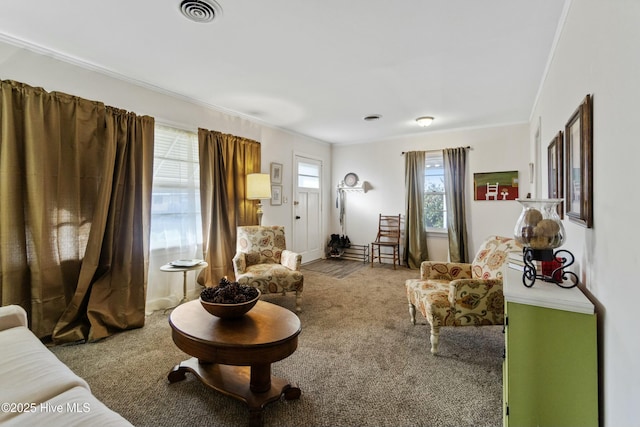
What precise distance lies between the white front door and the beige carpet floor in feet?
8.20

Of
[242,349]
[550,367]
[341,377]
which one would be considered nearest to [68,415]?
[242,349]

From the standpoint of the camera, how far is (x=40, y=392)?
43.5 inches

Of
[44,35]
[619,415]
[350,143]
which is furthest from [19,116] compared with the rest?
[350,143]

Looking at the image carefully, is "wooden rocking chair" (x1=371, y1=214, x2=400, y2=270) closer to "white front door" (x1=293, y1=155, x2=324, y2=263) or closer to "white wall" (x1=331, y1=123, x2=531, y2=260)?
"white wall" (x1=331, y1=123, x2=531, y2=260)

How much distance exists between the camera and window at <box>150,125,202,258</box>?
3.19 meters

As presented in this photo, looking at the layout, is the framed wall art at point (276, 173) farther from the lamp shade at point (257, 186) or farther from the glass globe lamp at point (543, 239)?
the glass globe lamp at point (543, 239)

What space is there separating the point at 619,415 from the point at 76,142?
11.8 ft

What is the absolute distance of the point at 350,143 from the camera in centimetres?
595

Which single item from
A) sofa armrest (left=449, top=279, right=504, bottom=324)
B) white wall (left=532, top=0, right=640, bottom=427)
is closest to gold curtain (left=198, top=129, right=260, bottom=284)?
sofa armrest (left=449, top=279, right=504, bottom=324)

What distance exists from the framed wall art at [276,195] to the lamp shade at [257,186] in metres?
0.76

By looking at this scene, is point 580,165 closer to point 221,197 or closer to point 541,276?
point 541,276

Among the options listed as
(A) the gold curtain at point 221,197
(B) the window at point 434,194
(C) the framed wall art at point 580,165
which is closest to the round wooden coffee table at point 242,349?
(C) the framed wall art at point 580,165

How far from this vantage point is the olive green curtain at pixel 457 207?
476cm

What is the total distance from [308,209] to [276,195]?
0.97m
